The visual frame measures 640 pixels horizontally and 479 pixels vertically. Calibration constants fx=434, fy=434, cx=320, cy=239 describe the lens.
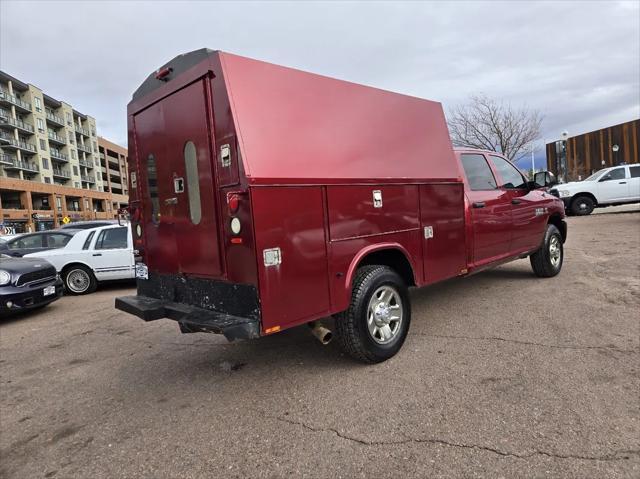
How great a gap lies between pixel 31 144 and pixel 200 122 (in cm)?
8549

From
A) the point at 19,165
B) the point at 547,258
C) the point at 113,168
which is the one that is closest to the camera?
the point at 547,258

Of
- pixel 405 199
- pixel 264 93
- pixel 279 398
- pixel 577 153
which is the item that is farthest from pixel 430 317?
pixel 577 153

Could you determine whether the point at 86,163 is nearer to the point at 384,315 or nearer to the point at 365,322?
the point at 384,315

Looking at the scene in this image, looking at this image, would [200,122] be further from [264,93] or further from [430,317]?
[430,317]

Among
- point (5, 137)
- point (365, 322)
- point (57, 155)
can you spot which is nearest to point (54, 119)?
point (57, 155)

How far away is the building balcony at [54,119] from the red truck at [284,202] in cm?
8997

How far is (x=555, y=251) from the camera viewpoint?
732 centimetres

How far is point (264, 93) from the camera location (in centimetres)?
332

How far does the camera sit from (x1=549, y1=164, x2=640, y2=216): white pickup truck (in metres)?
17.3

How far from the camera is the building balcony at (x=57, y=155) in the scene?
7791 cm

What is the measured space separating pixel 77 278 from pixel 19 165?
7340cm

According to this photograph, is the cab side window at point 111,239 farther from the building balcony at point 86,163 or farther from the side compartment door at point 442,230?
the building balcony at point 86,163

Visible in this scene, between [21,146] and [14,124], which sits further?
[21,146]

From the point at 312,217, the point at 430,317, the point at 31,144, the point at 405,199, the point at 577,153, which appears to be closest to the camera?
the point at 312,217
